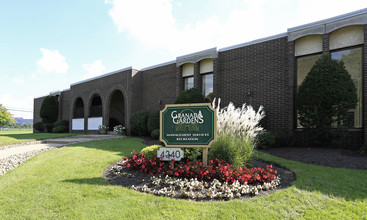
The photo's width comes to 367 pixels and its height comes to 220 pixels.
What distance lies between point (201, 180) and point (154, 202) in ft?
4.07

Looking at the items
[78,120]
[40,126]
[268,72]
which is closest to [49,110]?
[40,126]

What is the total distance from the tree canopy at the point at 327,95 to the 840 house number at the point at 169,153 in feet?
17.8

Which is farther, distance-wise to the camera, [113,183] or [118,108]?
[118,108]

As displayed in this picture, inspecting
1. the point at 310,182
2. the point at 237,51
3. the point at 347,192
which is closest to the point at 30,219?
the point at 310,182

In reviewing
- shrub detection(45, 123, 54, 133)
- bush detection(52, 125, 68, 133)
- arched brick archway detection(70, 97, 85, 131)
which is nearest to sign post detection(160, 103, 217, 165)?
arched brick archway detection(70, 97, 85, 131)

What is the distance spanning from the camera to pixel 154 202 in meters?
3.04

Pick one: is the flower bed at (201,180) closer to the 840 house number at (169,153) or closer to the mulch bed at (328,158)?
the 840 house number at (169,153)

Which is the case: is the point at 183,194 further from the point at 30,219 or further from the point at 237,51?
the point at 237,51

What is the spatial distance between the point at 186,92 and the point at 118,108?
11.7m

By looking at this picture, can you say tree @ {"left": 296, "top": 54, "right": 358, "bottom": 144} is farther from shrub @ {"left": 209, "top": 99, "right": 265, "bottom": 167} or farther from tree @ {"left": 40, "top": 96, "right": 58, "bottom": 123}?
tree @ {"left": 40, "top": 96, "right": 58, "bottom": 123}

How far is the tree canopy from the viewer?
6992 mm

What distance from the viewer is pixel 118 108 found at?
20359mm

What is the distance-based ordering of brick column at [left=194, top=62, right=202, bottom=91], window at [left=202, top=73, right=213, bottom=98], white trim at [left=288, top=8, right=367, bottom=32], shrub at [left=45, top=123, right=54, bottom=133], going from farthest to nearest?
shrub at [left=45, top=123, right=54, bottom=133], brick column at [left=194, top=62, right=202, bottom=91], window at [left=202, top=73, right=213, bottom=98], white trim at [left=288, top=8, right=367, bottom=32]

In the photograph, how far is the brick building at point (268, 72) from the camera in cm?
785
